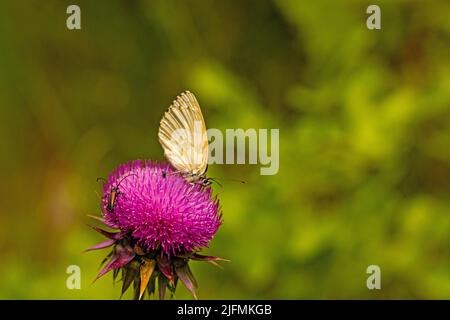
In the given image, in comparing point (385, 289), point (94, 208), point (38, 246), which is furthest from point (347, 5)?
point (38, 246)

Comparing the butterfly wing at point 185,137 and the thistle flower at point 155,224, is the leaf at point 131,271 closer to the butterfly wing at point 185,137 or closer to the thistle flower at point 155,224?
the thistle flower at point 155,224

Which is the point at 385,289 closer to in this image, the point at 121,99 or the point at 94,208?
the point at 94,208

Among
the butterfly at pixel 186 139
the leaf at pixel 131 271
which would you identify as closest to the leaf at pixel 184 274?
the leaf at pixel 131 271

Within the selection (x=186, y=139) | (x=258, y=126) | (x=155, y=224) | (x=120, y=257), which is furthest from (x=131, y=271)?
(x=258, y=126)

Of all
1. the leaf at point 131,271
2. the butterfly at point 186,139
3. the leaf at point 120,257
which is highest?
the butterfly at point 186,139

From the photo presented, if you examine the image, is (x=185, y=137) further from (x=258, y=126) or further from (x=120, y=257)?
(x=258, y=126)

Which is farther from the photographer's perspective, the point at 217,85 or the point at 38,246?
the point at 38,246

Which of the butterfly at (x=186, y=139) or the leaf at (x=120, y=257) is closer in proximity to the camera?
the leaf at (x=120, y=257)

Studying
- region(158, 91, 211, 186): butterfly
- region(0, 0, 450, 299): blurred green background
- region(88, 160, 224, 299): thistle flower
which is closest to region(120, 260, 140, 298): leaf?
region(88, 160, 224, 299): thistle flower
